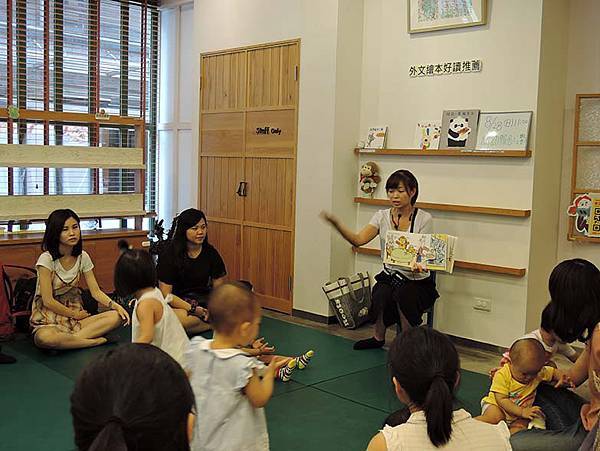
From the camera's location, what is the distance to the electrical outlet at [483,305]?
513 centimetres

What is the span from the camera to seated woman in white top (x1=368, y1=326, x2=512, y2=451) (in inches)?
70.1

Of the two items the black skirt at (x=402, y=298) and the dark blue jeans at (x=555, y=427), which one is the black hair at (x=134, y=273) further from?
the black skirt at (x=402, y=298)

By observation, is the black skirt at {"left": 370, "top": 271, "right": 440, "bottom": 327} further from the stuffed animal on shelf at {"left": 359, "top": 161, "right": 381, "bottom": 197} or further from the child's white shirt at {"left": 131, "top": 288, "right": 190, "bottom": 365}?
the child's white shirt at {"left": 131, "top": 288, "right": 190, "bottom": 365}

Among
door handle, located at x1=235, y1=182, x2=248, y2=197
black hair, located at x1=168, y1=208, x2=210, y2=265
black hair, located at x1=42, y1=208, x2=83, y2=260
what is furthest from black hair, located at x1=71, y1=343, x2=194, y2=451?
door handle, located at x1=235, y1=182, x2=248, y2=197

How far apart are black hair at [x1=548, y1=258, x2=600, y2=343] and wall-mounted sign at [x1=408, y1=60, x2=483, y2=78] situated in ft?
8.22

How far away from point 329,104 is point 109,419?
490 cm

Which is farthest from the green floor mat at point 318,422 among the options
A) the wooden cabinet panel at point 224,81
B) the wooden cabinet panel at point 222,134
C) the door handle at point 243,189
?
the wooden cabinet panel at point 224,81

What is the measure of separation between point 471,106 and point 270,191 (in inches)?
77.5

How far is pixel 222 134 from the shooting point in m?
6.79

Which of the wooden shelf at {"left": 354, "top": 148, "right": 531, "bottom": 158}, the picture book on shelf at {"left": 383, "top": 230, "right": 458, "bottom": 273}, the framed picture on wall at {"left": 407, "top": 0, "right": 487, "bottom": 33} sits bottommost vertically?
the picture book on shelf at {"left": 383, "top": 230, "right": 458, "bottom": 273}

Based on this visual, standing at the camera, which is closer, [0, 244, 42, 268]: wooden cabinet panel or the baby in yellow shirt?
the baby in yellow shirt

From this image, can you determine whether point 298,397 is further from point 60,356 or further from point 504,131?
point 504,131

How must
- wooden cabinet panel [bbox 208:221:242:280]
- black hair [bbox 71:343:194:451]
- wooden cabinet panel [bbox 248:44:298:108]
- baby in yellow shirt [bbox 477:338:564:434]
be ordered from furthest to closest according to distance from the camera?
1. wooden cabinet panel [bbox 208:221:242:280]
2. wooden cabinet panel [bbox 248:44:298:108]
3. baby in yellow shirt [bbox 477:338:564:434]
4. black hair [bbox 71:343:194:451]

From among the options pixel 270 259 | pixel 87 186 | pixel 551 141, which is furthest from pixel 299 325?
pixel 87 186
